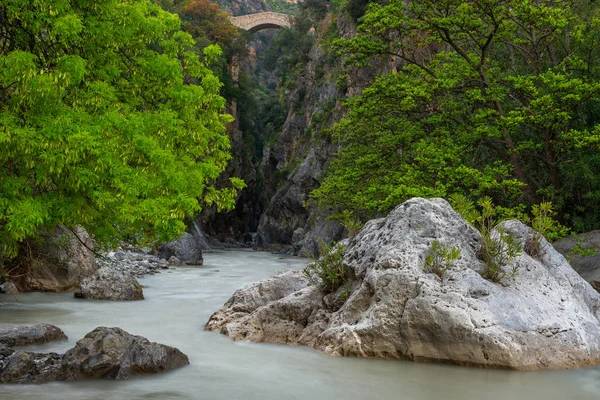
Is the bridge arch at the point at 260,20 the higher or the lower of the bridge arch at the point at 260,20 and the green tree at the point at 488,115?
the higher

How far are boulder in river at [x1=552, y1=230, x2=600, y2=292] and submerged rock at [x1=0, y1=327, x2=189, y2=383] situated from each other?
9.89 m

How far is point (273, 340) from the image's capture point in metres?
9.47

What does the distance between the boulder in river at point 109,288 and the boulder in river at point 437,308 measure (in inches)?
206

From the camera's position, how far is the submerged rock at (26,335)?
27.7 ft

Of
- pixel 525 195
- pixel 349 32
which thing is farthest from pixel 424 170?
pixel 349 32

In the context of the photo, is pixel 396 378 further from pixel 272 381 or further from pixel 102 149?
pixel 102 149

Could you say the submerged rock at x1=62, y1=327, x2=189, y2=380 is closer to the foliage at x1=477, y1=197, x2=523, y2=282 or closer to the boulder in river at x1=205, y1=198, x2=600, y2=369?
the boulder in river at x1=205, y1=198, x2=600, y2=369

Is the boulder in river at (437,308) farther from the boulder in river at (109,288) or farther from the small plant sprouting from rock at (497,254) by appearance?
the boulder in river at (109,288)

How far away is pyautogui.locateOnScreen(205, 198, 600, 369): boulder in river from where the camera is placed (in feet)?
26.2

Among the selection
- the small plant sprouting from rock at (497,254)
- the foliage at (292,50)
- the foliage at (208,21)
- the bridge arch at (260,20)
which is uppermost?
the bridge arch at (260,20)

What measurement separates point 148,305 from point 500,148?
11.3 m

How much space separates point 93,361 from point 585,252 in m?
11.3

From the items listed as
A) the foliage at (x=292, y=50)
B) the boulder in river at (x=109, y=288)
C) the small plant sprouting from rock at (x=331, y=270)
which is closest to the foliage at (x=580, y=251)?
the small plant sprouting from rock at (x=331, y=270)

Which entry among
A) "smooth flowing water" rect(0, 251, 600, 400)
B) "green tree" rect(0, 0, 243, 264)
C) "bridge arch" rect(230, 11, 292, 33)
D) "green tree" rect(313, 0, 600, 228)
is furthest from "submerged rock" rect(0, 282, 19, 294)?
"bridge arch" rect(230, 11, 292, 33)
